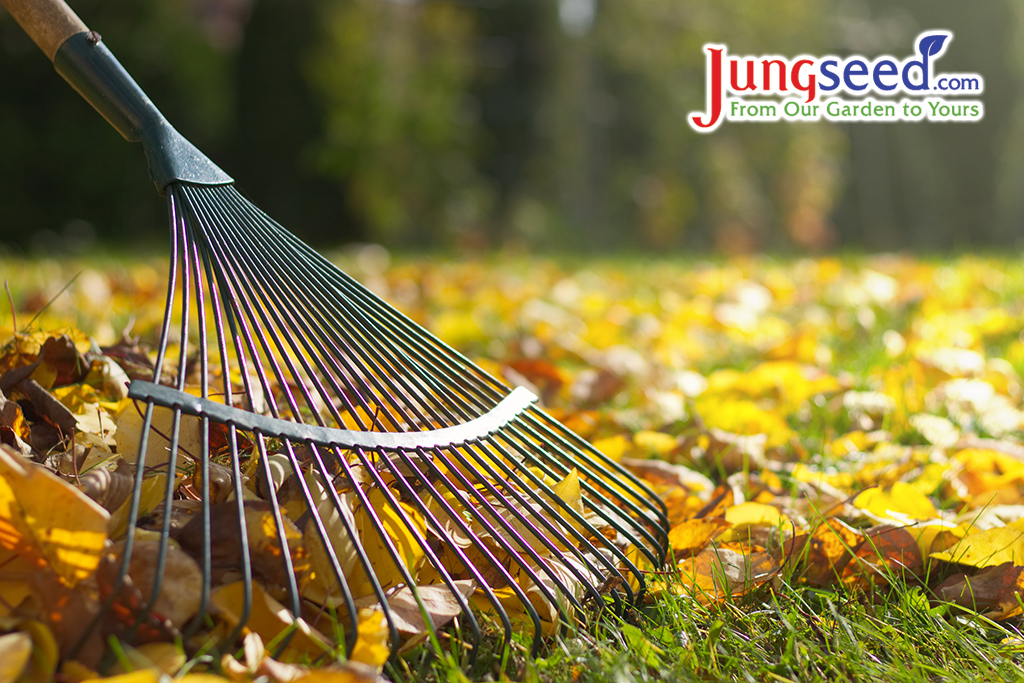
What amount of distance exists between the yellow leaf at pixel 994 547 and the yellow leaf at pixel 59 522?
3.34 feet

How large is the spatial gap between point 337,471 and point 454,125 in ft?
22.1

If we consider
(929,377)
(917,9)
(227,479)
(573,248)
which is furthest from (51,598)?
(917,9)

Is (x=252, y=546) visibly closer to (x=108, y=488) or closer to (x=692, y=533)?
(x=108, y=488)

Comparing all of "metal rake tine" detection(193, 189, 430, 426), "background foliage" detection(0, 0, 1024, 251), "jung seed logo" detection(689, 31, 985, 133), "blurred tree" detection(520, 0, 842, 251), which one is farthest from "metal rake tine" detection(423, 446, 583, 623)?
"blurred tree" detection(520, 0, 842, 251)

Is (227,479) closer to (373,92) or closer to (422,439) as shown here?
(422,439)

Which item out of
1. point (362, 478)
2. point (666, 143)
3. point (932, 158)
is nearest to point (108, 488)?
point (362, 478)

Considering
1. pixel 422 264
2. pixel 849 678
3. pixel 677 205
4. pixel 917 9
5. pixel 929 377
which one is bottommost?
pixel 849 678

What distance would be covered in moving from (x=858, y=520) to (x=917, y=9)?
10.0m

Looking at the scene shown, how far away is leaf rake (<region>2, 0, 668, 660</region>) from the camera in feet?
2.82

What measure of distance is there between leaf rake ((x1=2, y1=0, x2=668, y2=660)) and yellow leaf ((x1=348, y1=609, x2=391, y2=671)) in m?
0.01

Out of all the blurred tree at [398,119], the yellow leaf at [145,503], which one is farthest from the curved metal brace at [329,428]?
the blurred tree at [398,119]

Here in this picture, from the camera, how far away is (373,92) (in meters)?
7.08

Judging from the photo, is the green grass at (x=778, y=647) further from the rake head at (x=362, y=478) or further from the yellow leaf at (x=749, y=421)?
the yellow leaf at (x=749, y=421)

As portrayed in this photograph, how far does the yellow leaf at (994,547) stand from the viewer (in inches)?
41.6
